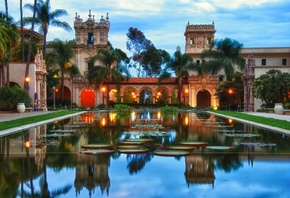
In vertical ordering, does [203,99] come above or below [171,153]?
above

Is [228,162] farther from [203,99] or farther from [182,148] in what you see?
[203,99]

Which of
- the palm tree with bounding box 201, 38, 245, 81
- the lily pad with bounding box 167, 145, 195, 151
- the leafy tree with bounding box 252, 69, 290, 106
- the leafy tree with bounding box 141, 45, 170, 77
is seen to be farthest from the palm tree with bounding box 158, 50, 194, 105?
the lily pad with bounding box 167, 145, 195, 151

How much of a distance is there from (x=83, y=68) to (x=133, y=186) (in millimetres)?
67845

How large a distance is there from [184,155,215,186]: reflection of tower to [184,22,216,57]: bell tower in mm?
67080

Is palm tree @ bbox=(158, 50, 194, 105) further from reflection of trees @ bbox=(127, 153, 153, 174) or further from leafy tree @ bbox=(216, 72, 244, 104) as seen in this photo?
reflection of trees @ bbox=(127, 153, 153, 174)

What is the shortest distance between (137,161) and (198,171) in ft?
6.55

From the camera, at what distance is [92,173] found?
8969mm

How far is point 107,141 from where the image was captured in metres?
15.1

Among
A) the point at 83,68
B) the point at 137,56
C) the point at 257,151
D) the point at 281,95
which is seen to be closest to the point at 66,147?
the point at 257,151

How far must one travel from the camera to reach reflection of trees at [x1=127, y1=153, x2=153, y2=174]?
9.53m

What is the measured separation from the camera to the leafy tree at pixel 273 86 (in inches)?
1640

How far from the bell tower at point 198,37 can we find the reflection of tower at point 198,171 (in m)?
67.1

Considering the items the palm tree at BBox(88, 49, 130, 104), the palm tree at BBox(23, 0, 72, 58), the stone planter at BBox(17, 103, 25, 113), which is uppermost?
the palm tree at BBox(23, 0, 72, 58)

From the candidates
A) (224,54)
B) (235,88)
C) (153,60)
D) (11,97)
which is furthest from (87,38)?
(11,97)
